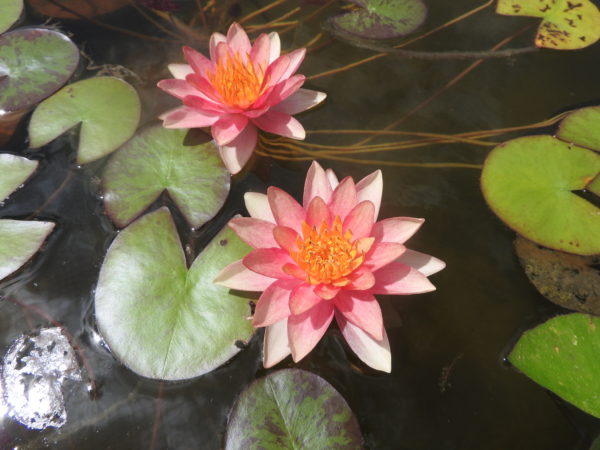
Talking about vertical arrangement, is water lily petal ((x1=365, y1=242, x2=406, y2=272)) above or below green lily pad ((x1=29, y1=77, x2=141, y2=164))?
below

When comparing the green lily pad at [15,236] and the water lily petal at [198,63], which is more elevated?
the water lily petal at [198,63]

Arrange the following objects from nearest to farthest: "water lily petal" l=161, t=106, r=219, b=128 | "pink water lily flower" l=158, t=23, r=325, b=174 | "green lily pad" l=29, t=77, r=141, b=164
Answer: "pink water lily flower" l=158, t=23, r=325, b=174 < "water lily petal" l=161, t=106, r=219, b=128 < "green lily pad" l=29, t=77, r=141, b=164

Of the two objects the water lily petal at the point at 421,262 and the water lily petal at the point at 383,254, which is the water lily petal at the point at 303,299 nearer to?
the water lily petal at the point at 383,254

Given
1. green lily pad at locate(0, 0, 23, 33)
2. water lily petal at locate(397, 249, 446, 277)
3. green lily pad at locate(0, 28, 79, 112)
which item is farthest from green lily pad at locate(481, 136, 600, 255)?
green lily pad at locate(0, 0, 23, 33)

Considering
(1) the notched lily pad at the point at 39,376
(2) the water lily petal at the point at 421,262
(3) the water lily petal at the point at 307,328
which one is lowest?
(1) the notched lily pad at the point at 39,376

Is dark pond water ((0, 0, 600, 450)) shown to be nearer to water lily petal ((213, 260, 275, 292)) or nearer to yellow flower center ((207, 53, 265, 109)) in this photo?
water lily petal ((213, 260, 275, 292))

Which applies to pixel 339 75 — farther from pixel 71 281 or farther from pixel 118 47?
pixel 71 281

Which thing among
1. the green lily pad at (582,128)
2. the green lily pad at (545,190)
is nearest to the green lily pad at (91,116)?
the green lily pad at (545,190)
